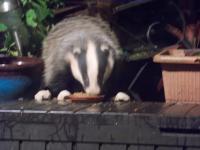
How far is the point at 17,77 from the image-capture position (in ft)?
16.3

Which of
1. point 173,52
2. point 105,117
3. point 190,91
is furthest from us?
point 173,52

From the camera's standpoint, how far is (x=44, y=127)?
13.7 feet

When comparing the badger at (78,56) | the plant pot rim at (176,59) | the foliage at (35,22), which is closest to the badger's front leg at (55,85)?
the badger at (78,56)

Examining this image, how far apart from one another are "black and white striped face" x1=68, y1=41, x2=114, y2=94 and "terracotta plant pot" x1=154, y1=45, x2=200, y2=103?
16.0 inches

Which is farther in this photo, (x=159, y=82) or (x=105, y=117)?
(x=159, y=82)

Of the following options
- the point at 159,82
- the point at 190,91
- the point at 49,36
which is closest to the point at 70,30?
the point at 49,36

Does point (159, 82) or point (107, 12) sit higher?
point (107, 12)

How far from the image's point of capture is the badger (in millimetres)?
4957

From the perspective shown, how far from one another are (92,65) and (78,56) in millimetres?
180

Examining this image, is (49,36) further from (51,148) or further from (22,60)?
(51,148)

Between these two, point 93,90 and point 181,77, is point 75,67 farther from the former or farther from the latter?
point 181,77

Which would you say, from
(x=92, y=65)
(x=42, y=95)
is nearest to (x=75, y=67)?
(x=92, y=65)

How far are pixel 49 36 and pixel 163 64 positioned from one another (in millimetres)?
1144

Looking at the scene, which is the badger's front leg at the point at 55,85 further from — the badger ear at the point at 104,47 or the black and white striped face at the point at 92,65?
the badger ear at the point at 104,47
